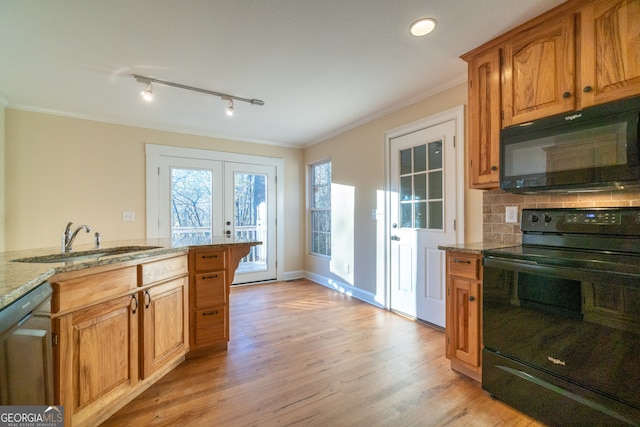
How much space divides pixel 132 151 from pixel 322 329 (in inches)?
131

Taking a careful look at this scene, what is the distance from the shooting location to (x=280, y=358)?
2244 mm

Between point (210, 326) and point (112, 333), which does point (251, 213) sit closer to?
point (210, 326)

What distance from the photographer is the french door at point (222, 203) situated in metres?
4.01

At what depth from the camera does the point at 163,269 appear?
1951mm

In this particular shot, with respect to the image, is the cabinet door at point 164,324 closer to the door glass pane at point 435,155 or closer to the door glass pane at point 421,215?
the door glass pane at point 421,215

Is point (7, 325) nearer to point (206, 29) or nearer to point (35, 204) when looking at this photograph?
point (206, 29)

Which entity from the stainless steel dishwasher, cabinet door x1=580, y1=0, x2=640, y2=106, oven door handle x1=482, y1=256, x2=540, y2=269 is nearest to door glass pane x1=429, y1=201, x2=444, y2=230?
oven door handle x1=482, y1=256, x2=540, y2=269

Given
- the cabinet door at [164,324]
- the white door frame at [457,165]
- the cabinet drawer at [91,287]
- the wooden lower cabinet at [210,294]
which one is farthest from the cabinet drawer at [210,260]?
the white door frame at [457,165]

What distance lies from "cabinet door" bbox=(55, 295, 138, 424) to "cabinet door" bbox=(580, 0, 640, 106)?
114 inches

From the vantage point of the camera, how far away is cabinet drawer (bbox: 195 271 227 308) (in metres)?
2.27

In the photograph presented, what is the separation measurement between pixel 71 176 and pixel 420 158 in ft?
13.3

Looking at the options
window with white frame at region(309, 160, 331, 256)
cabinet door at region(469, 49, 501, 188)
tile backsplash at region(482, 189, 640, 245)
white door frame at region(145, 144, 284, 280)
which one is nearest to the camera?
tile backsplash at region(482, 189, 640, 245)

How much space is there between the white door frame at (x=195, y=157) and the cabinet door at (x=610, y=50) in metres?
3.92

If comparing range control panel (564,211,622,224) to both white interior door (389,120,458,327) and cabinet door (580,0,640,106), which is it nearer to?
cabinet door (580,0,640,106)
